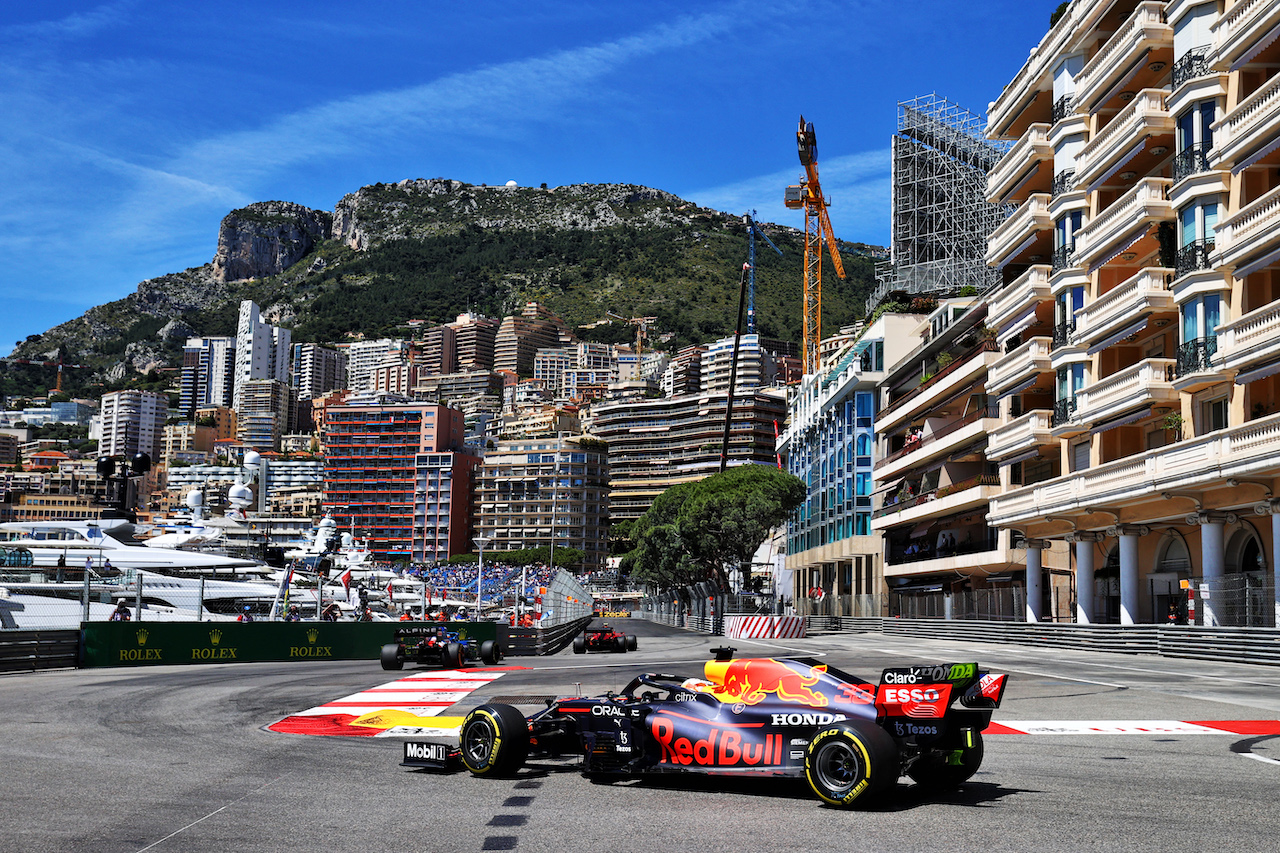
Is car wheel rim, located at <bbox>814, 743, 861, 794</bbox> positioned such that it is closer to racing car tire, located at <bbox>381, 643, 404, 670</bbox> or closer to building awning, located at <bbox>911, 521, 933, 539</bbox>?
racing car tire, located at <bbox>381, 643, 404, 670</bbox>

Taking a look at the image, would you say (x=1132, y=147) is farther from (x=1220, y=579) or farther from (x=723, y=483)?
(x=723, y=483)

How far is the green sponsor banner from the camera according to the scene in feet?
101

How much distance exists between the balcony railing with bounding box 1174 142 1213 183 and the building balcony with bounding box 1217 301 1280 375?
5865mm

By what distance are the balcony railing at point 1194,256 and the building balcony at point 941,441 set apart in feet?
72.2

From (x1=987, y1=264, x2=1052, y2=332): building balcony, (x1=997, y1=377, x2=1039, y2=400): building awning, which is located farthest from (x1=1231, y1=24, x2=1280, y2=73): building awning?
(x1=997, y1=377, x2=1039, y2=400): building awning

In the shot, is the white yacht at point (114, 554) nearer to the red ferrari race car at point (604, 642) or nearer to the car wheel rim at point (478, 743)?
the red ferrari race car at point (604, 642)

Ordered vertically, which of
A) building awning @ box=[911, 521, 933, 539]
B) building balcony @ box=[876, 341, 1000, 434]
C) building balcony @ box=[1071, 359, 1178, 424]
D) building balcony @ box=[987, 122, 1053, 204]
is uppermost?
building balcony @ box=[987, 122, 1053, 204]

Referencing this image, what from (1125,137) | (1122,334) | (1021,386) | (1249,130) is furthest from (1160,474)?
(1021,386)

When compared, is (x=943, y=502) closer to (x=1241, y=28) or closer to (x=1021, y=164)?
(x=1021, y=164)

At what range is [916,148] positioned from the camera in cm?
10500

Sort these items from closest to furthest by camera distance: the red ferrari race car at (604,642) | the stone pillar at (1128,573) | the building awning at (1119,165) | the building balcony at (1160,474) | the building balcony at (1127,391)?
the building balcony at (1160,474), the building balcony at (1127,391), the building awning at (1119,165), the red ferrari race car at (604,642), the stone pillar at (1128,573)

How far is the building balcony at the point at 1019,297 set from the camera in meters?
49.8

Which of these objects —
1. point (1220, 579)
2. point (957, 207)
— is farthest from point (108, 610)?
point (957, 207)

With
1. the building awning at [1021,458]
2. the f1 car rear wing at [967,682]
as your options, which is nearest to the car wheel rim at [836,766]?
the f1 car rear wing at [967,682]
